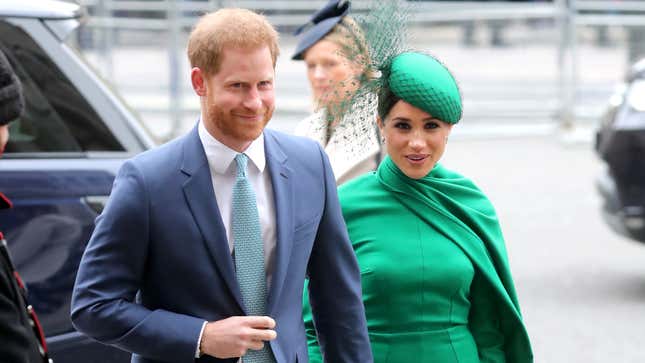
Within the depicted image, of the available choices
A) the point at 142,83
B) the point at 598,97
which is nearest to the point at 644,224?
the point at 598,97

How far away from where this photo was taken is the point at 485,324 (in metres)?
3.71

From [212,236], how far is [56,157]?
187cm

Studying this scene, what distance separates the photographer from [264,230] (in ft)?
10.0

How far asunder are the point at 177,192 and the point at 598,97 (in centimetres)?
1283

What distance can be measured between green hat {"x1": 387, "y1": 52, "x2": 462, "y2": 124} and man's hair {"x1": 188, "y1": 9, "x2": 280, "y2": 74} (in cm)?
68

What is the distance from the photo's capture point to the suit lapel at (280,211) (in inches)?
119

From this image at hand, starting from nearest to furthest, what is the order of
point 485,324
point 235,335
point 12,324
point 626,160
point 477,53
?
point 12,324, point 235,335, point 485,324, point 626,160, point 477,53

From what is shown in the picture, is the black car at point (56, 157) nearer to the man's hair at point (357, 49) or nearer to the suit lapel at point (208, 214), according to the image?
the man's hair at point (357, 49)

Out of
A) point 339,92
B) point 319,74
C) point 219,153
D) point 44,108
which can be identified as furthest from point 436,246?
point 44,108

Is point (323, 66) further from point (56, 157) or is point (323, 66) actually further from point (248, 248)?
point (248, 248)

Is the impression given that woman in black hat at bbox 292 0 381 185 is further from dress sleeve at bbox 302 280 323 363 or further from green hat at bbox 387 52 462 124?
dress sleeve at bbox 302 280 323 363

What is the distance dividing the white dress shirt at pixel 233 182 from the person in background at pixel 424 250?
581 mm

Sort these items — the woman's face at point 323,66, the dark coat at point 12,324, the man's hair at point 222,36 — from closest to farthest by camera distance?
the dark coat at point 12,324, the man's hair at point 222,36, the woman's face at point 323,66

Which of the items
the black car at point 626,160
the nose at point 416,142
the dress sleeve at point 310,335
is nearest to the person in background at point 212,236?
the dress sleeve at point 310,335
